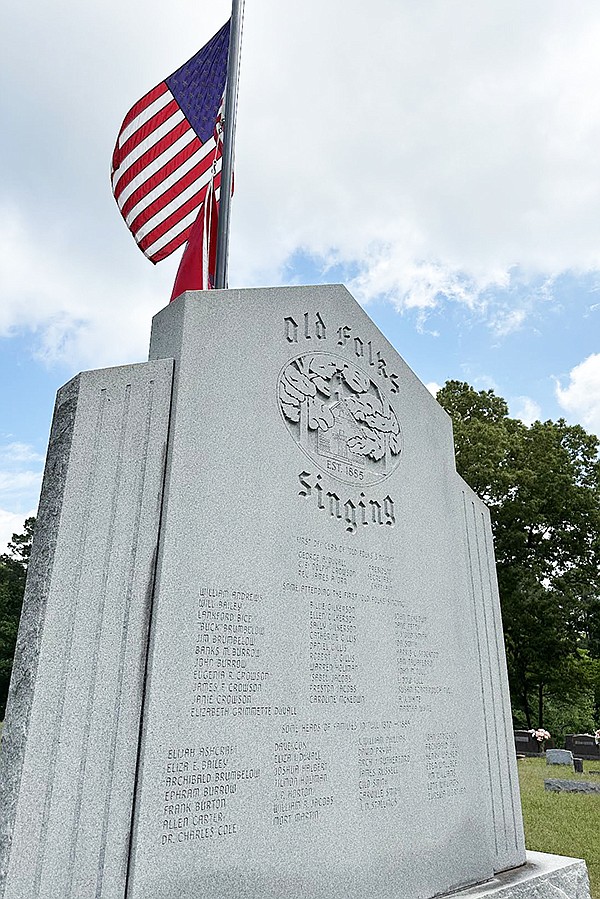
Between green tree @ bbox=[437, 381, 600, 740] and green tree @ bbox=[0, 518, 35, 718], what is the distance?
1626cm

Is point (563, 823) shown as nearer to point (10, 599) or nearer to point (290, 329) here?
point (290, 329)

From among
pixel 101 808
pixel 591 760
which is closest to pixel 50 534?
pixel 101 808

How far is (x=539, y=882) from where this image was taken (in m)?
3.90

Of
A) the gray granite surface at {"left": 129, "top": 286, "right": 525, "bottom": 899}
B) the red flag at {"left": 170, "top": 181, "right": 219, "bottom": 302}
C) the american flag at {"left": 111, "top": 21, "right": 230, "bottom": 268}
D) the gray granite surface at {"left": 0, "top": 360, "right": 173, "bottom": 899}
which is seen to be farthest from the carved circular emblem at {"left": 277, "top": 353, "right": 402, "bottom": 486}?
the american flag at {"left": 111, "top": 21, "right": 230, "bottom": 268}

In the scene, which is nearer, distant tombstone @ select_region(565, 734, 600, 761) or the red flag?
the red flag

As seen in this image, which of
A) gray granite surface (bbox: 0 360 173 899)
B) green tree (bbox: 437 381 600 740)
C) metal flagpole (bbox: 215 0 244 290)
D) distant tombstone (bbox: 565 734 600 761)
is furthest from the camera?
green tree (bbox: 437 381 600 740)

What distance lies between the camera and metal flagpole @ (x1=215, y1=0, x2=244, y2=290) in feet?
16.4

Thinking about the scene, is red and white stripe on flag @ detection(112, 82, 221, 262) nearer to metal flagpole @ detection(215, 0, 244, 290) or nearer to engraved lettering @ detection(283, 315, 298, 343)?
metal flagpole @ detection(215, 0, 244, 290)

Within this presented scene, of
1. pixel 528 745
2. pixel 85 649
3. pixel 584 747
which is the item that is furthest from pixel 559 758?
pixel 85 649

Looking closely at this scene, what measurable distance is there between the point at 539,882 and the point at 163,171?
600 centimetres

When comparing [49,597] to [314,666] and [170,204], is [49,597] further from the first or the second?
[170,204]

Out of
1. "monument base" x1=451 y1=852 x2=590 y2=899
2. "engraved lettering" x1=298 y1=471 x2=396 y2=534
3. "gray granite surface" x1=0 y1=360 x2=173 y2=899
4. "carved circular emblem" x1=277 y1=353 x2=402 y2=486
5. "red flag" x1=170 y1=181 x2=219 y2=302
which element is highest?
"red flag" x1=170 y1=181 x2=219 y2=302

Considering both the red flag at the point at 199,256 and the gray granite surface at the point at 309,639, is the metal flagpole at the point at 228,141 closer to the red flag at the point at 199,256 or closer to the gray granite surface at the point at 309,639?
the red flag at the point at 199,256

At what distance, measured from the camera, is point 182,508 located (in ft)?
9.67
